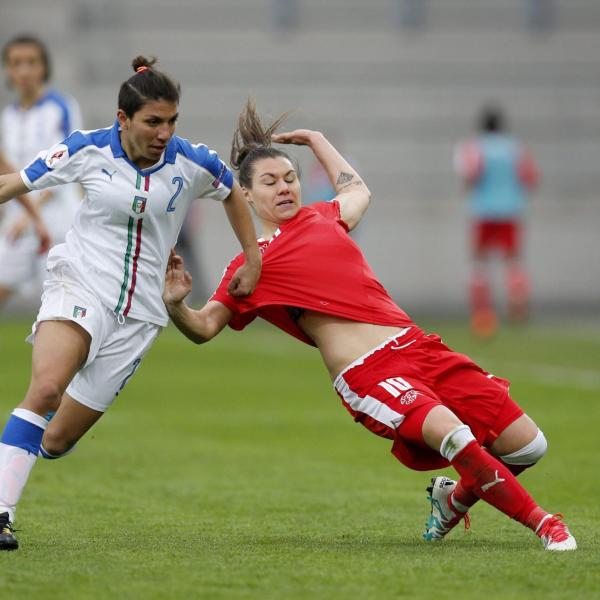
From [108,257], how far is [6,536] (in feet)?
3.98

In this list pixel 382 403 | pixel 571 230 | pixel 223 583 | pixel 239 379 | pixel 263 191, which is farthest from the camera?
pixel 571 230

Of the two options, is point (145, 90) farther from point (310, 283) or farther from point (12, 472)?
point (12, 472)

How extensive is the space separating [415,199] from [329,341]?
24.1 m

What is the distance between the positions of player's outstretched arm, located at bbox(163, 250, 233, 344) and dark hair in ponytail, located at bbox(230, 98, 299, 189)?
555mm

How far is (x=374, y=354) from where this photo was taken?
20.1 feet

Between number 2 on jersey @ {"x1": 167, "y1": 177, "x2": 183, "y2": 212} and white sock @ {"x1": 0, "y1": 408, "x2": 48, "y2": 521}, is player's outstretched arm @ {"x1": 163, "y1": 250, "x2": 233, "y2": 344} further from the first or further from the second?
white sock @ {"x1": 0, "y1": 408, "x2": 48, "y2": 521}

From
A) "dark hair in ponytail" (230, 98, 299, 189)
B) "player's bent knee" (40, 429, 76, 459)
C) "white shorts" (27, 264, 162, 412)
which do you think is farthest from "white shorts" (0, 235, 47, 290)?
"white shorts" (27, 264, 162, 412)

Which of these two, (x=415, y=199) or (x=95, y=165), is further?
(x=415, y=199)

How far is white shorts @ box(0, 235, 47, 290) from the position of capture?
10492mm

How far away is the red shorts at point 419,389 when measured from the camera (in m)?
6.04

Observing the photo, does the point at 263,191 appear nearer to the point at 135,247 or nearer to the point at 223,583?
the point at 135,247

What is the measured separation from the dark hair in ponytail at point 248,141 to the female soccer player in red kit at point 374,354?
0.07 ft

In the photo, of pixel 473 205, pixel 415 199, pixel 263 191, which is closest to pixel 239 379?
pixel 473 205

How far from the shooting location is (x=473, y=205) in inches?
774
